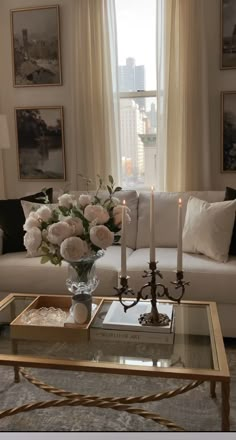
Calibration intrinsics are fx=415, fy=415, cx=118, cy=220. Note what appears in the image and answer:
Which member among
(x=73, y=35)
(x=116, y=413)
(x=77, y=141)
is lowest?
(x=116, y=413)

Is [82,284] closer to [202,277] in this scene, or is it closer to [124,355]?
[124,355]

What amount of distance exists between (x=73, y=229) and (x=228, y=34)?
2672mm

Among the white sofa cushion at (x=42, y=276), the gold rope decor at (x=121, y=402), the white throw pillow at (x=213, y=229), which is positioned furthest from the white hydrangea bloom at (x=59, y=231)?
the white throw pillow at (x=213, y=229)

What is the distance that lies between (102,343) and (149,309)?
0.34 metres

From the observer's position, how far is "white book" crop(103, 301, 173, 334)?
1.91 meters

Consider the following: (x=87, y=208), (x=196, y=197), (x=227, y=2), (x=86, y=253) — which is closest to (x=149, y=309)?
(x=86, y=253)

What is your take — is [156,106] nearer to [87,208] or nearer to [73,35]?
[73,35]

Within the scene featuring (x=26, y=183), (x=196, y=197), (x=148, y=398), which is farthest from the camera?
(x=26, y=183)

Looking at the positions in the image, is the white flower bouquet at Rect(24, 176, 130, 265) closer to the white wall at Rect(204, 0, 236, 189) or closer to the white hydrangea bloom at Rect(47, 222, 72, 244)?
the white hydrangea bloom at Rect(47, 222, 72, 244)

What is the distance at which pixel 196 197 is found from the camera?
3451 millimetres

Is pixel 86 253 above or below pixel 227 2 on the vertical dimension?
below

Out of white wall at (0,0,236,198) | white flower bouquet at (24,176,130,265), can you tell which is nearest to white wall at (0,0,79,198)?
white wall at (0,0,236,198)

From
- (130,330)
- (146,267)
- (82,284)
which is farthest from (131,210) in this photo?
(130,330)

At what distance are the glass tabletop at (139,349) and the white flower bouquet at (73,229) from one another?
1.28 ft
